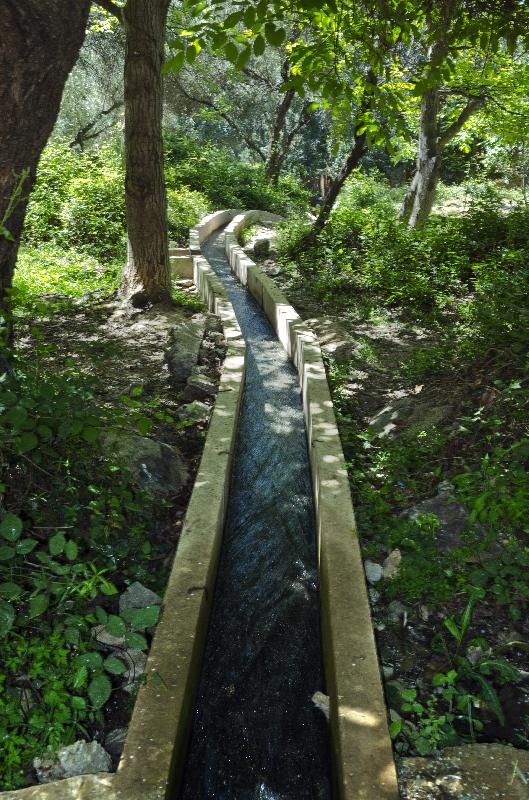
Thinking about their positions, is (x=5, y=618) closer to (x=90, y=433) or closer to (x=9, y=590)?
(x=9, y=590)

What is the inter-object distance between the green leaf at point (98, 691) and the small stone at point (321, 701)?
1.22 meters

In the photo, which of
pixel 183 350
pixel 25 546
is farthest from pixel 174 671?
pixel 183 350

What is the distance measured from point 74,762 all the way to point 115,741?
0.70 ft

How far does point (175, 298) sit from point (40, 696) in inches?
278

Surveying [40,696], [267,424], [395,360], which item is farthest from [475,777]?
[395,360]

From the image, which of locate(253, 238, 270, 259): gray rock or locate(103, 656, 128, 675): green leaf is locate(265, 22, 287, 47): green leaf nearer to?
locate(103, 656, 128, 675): green leaf

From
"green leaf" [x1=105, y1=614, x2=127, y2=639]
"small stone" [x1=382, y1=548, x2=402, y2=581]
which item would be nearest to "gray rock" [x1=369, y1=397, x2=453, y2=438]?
"small stone" [x1=382, y1=548, x2=402, y2=581]

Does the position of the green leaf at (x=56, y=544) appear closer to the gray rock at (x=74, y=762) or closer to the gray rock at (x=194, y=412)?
the gray rock at (x=74, y=762)

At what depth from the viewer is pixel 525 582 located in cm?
319

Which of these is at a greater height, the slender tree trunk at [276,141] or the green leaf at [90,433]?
the slender tree trunk at [276,141]

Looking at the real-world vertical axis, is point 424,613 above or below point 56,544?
below

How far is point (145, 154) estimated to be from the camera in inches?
302

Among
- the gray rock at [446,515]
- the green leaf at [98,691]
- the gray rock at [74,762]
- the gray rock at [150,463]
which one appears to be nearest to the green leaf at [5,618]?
the green leaf at [98,691]

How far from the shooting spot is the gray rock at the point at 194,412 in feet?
18.3
